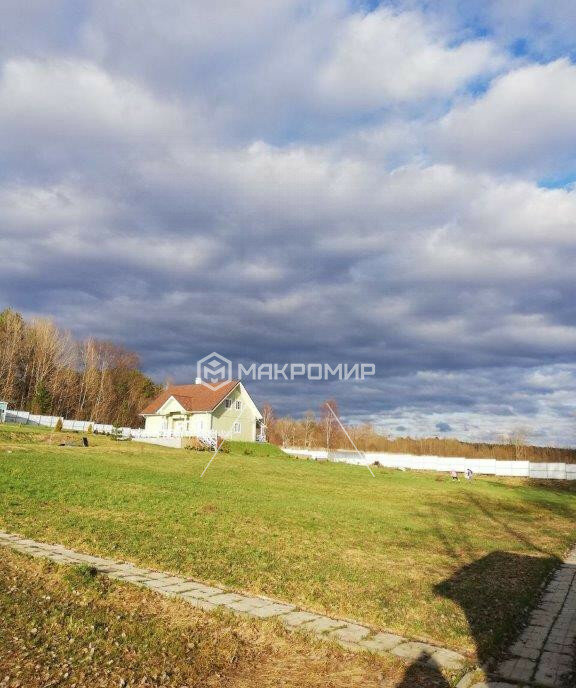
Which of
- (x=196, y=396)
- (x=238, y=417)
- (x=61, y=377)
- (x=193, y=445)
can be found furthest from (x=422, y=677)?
(x=61, y=377)

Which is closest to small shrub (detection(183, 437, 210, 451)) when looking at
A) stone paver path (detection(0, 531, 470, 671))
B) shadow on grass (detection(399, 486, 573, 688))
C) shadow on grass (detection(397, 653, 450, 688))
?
shadow on grass (detection(399, 486, 573, 688))

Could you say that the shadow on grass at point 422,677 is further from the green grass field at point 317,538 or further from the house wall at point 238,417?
the house wall at point 238,417

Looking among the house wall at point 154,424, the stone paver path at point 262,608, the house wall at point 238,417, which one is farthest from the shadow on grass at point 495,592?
the house wall at point 154,424

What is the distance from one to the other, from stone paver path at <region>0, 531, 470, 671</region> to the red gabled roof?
42.7 metres

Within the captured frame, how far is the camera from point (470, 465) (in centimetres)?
5300

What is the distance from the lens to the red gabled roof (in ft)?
169

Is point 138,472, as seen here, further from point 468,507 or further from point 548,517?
point 548,517

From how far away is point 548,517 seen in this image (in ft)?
64.1

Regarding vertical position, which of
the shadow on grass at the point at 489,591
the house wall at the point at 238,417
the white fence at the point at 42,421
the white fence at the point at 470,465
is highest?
the house wall at the point at 238,417

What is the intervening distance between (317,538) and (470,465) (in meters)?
46.1

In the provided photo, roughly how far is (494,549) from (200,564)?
279 inches

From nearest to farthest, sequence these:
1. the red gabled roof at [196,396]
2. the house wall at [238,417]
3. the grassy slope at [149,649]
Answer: the grassy slope at [149,649] < the red gabled roof at [196,396] < the house wall at [238,417]

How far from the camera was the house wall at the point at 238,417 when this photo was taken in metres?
51.8

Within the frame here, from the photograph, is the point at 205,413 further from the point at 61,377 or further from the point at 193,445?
the point at 61,377
